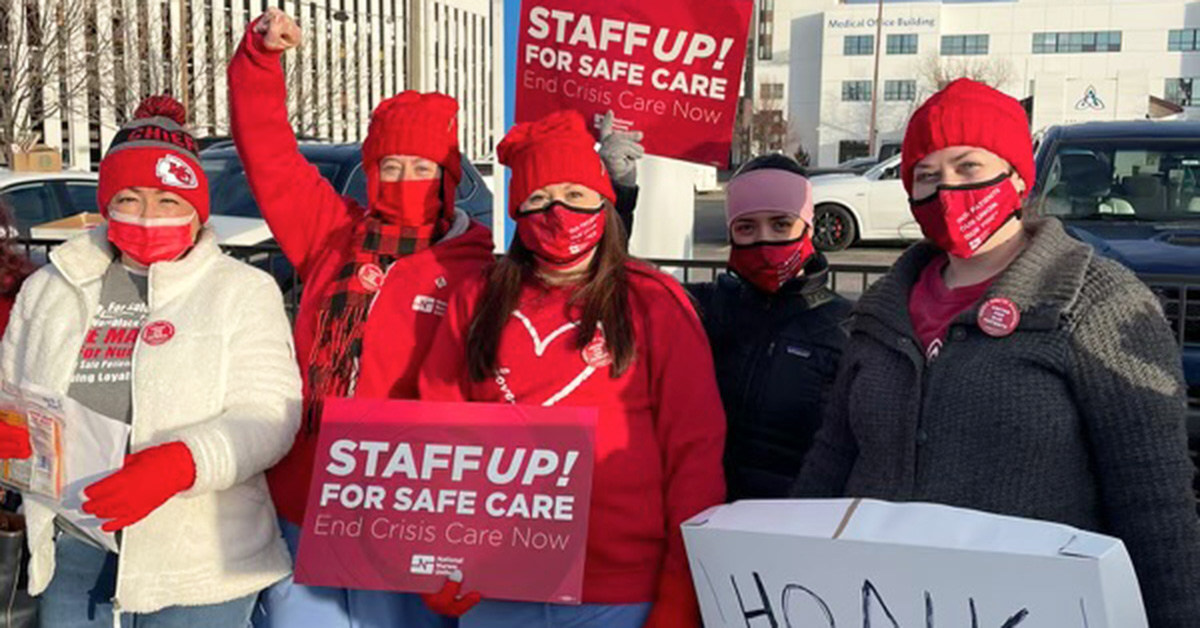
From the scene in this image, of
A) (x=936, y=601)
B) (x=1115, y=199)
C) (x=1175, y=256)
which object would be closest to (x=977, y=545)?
(x=936, y=601)

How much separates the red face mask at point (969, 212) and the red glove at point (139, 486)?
5.67 feet

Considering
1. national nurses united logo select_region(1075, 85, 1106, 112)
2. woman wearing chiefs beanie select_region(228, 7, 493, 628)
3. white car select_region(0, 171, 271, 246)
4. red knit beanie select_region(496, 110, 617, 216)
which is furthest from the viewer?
national nurses united logo select_region(1075, 85, 1106, 112)

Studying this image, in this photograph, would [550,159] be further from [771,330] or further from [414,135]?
[771,330]

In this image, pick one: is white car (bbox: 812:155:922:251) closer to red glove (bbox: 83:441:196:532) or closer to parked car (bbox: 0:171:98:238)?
parked car (bbox: 0:171:98:238)

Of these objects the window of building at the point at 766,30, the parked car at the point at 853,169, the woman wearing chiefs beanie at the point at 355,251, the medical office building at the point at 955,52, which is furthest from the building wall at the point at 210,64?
the window of building at the point at 766,30

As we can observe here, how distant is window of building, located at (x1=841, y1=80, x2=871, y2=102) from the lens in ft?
249

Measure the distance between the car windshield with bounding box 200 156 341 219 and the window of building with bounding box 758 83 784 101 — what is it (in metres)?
75.8

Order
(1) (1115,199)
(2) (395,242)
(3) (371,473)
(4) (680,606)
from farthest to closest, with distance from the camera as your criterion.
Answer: (1) (1115,199) → (2) (395,242) → (3) (371,473) → (4) (680,606)

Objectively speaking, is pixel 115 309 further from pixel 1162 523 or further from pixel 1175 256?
pixel 1175 256

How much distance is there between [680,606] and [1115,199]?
6.13 m

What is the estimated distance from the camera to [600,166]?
2.90m

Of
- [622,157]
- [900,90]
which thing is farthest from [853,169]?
[900,90]

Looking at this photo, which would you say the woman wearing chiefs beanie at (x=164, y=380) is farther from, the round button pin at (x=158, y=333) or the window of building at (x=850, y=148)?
the window of building at (x=850, y=148)

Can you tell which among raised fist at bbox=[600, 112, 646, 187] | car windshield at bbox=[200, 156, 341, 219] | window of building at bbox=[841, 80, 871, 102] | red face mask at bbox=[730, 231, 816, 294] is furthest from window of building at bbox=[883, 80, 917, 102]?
red face mask at bbox=[730, 231, 816, 294]
